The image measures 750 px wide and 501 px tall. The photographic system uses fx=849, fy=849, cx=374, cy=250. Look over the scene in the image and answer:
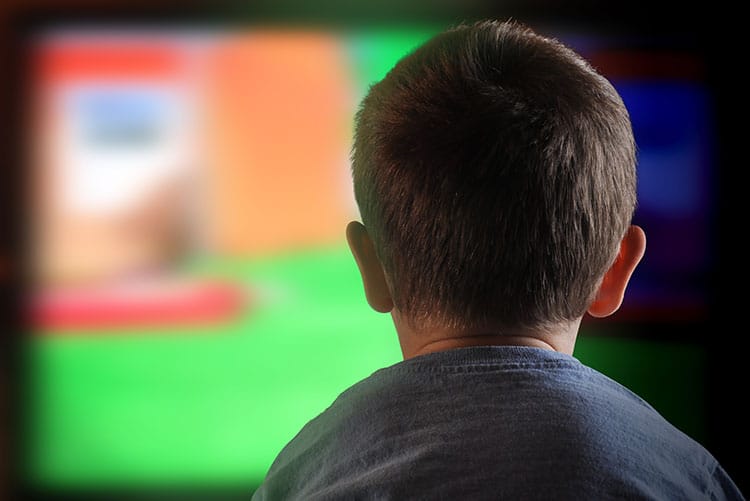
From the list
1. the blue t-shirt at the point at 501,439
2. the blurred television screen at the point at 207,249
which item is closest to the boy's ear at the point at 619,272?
the blue t-shirt at the point at 501,439

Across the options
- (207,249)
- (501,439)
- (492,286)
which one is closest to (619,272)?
(492,286)

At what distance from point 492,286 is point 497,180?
0.08 meters

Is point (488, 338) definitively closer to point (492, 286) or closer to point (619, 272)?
point (492, 286)

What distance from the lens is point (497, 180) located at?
2.09 feet

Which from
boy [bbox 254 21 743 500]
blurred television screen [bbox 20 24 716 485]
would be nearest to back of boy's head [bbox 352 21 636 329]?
boy [bbox 254 21 743 500]

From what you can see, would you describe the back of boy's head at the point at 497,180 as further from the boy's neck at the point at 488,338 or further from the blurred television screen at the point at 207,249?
the blurred television screen at the point at 207,249

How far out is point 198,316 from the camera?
1297 millimetres

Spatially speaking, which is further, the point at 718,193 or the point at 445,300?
the point at 718,193

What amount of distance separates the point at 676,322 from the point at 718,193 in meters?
0.21

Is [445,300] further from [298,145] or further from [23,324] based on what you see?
[23,324]

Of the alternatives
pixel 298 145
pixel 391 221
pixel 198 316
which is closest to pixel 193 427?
pixel 198 316

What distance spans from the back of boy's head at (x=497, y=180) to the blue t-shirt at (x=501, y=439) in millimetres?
73

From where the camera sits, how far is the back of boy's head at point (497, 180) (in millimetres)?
643

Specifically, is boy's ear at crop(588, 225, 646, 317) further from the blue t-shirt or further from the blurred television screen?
the blurred television screen
